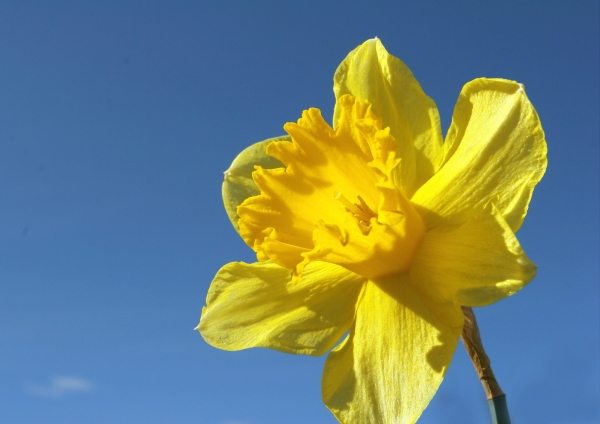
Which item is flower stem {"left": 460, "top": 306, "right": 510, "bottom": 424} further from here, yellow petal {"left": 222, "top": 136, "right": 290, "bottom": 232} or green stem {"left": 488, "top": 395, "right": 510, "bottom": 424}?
yellow petal {"left": 222, "top": 136, "right": 290, "bottom": 232}

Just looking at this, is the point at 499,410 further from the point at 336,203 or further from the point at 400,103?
the point at 400,103

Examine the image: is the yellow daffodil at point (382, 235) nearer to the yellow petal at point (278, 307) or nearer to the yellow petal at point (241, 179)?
the yellow petal at point (278, 307)

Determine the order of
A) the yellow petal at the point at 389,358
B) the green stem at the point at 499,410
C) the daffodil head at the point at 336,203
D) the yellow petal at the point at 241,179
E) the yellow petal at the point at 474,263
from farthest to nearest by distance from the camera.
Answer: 1. the yellow petal at the point at 241,179
2. the daffodil head at the point at 336,203
3. the yellow petal at the point at 389,358
4. the yellow petal at the point at 474,263
5. the green stem at the point at 499,410

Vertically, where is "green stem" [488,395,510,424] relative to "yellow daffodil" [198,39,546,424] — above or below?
below

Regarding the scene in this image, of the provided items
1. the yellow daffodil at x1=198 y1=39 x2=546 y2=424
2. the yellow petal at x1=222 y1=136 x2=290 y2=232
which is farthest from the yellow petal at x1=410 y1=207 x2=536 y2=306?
the yellow petal at x1=222 y1=136 x2=290 y2=232

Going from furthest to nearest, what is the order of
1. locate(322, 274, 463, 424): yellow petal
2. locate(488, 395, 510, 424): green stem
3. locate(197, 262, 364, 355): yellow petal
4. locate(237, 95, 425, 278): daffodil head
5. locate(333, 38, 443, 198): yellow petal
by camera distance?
locate(333, 38, 443, 198): yellow petal < locate(197, 262, 364, 355): yellow petal < locate(237, 95, 425, 278): daffodil head < locate(322, 274, 463, 424): yellow petal < locate(488, 395, 510, 424): green stem

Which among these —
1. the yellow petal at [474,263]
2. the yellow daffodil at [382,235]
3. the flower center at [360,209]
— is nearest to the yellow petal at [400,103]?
the yellow daffodil at [382,235]
